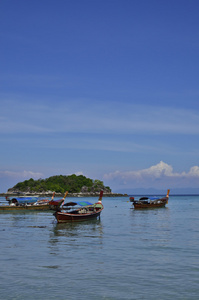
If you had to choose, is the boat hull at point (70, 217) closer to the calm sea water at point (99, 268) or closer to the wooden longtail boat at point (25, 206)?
the calm sea water at point (99, 268)

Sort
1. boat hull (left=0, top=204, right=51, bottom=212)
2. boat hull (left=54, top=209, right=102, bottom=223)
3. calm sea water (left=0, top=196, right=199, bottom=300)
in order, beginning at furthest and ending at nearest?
boat hull (left=0, top=204, right=51, bottom=212)
boat hull (left=54, top=209, right=102, bottom=223)
calm sea water (left=0, top=196, right=199, bottom=300)

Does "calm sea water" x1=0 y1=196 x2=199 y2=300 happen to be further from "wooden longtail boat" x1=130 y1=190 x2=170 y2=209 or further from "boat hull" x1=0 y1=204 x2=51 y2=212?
"wooden longtail boat" x1=130 y1=190 x2=170 y2=209

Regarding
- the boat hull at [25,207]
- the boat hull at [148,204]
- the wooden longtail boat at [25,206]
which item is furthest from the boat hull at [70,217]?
the boat hull at [148,204]

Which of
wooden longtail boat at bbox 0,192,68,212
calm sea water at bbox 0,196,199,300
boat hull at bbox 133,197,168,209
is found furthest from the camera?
boat hull at bbox 133,197,168,209

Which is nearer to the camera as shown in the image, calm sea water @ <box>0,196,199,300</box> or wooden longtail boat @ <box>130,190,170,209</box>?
calm sea water @ <box>0,196,199,300</box>

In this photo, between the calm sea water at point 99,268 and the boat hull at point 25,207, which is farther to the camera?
the boat hull at point 25,207

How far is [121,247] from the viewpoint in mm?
30406

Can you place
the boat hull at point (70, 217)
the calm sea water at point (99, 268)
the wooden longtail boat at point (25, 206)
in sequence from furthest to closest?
the wooden longtail boat at point (25, 206)
the boat hull at point (70, 217)
the calm sea water at point (99, 268)

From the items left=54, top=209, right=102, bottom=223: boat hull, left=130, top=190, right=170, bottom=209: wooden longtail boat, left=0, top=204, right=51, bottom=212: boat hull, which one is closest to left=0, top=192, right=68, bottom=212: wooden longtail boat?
left=0, top=204, right=51, bottom=212: boat hull

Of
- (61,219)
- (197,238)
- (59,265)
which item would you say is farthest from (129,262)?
(61,219)

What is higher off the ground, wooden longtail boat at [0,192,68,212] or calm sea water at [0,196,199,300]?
wooden longtail boat at [0,192,68,212]

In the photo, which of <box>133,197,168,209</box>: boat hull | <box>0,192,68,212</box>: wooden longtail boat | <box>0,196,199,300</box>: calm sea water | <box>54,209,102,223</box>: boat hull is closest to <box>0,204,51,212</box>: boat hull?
<box>0,192,68,212</box>: wooden longtail boat

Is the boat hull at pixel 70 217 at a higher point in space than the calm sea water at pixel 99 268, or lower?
higher

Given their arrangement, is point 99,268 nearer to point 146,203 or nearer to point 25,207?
point 25,207
